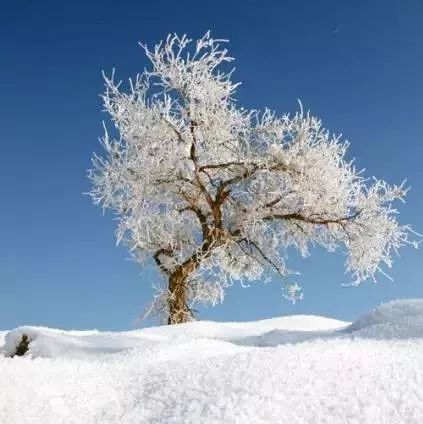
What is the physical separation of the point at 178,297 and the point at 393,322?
6.69 meters

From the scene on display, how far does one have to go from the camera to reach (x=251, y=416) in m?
3.37

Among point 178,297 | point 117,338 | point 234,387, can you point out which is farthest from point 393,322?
point 178,297

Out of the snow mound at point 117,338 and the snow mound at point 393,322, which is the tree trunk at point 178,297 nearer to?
the snow mound at point 117,338

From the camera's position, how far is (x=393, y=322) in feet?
21.0

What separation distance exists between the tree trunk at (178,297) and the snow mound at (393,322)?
5.45 meters

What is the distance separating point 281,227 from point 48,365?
884 cm

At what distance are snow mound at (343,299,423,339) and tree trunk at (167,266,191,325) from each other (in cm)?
545

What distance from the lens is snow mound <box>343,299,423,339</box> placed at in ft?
18.9

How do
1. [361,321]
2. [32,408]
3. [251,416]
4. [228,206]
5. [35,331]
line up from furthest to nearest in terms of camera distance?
1. [228,206]
2. [35,331]
3. [361,321]
4. [32,408]
5. [251,416]

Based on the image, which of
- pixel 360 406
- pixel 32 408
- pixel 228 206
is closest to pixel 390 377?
pixel 360 406

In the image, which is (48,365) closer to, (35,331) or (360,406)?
(360,406)

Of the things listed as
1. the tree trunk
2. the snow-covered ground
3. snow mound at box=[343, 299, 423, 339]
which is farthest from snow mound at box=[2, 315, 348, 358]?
the tree trunk

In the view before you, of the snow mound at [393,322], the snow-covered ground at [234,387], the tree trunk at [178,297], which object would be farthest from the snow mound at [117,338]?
the tree trunk at [178,297]

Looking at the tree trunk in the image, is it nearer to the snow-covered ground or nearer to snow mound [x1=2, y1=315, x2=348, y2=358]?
snow mound [x1=2, y1=315, x2=348, y2=358]
